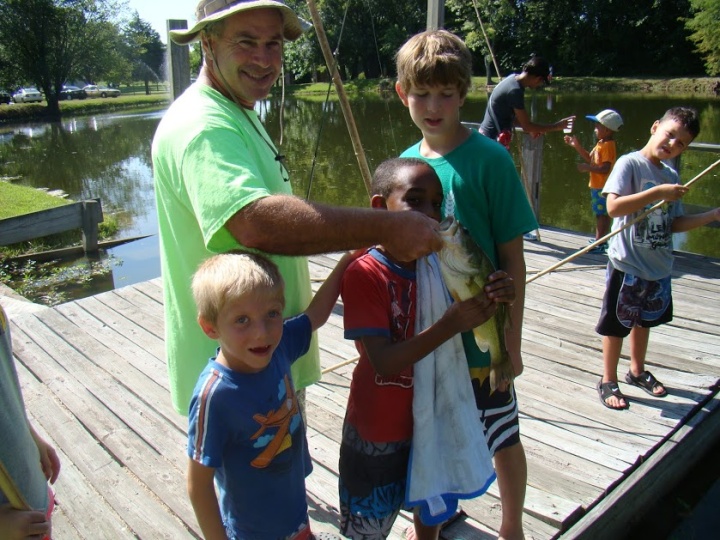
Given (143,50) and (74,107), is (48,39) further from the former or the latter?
(143,50)

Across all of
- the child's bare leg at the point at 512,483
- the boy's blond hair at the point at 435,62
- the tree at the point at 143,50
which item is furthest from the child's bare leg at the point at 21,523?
the tree at the point at 143,50

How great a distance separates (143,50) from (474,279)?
7553 cm

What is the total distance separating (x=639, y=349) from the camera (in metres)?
3.64

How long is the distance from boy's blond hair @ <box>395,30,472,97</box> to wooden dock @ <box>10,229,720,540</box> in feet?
5.92

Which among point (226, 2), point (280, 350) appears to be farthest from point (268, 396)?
point (226, 2)

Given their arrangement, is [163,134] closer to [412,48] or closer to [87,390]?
[412,48]

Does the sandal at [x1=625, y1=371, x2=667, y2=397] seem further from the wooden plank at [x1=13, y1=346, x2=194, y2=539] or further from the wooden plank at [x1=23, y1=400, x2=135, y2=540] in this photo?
the wooden plank at [x1=23, y1=400, x2=135, y2=540]

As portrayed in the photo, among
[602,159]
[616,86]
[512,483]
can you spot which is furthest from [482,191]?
[616,86]

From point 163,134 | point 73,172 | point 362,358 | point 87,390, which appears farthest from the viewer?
point 73,172

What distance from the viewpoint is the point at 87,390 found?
388 cm

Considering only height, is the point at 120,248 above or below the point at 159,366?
below

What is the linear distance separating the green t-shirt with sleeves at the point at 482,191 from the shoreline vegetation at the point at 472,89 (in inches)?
1105

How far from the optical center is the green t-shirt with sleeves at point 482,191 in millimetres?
2021

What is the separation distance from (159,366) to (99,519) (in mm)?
1524
